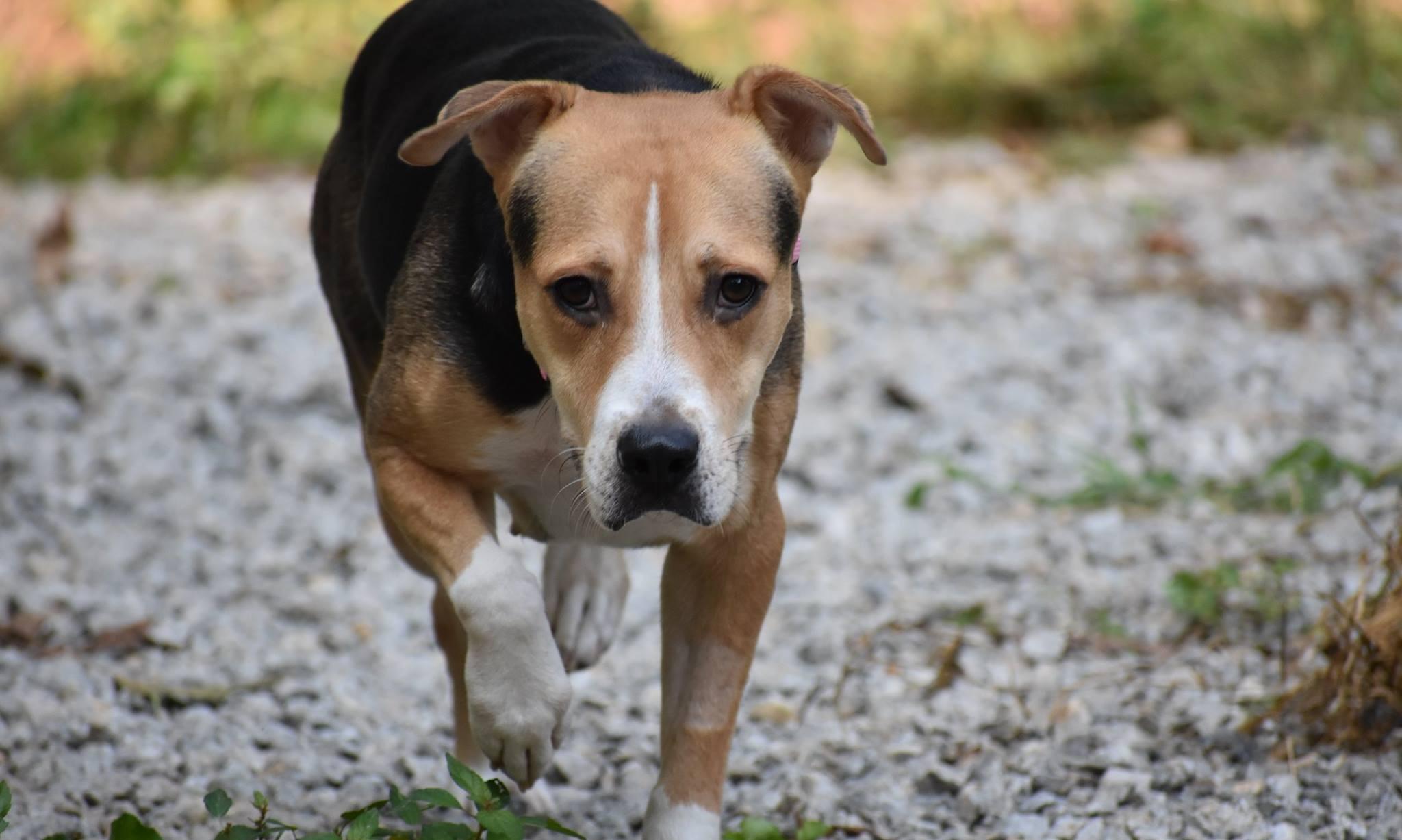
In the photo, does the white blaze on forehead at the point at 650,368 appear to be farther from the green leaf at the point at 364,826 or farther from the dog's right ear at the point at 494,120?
the green leaf at the point at 364,826

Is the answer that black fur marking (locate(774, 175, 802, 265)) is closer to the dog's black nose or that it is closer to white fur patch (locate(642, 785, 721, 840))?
the dog's black nose

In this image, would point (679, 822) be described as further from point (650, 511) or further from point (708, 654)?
point (650, 511)

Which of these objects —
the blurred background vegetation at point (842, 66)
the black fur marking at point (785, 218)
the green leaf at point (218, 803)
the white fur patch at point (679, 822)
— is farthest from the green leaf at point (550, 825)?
the blurred background vegetation at point (842, 66)

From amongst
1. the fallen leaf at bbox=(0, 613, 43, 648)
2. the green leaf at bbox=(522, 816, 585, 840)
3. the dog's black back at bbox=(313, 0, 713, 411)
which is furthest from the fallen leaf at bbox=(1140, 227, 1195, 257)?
the green leaf at bbox=(522, 816, 585, 840)

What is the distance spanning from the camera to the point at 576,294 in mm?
3246

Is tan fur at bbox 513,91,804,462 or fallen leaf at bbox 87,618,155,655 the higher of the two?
tan fur at bbox 513,91,804,462

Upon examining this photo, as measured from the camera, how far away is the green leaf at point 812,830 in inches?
149

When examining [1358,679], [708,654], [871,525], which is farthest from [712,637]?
[871,525]

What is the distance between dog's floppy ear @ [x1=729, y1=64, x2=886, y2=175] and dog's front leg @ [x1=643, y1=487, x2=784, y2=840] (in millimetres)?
776

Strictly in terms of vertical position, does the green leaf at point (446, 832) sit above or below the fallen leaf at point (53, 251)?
above

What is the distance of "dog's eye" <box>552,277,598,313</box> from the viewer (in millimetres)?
3232

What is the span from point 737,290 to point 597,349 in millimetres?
315

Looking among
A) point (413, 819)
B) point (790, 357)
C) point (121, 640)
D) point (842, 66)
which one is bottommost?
point (121, 640)

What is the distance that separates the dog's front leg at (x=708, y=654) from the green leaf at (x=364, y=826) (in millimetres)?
709
